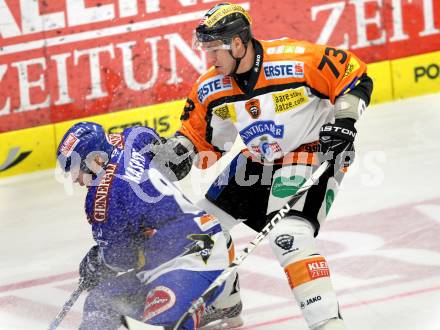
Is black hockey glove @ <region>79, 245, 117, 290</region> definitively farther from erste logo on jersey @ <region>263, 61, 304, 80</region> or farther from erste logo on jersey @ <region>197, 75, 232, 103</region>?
erste logo on jersey @ <region>263, 61, 304, 80</region>

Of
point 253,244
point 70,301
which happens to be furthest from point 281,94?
point 70,301

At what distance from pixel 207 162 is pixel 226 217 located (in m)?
0.34

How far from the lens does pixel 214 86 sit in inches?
195

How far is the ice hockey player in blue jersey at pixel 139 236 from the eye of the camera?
426cm

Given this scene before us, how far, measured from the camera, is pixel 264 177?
16.2ft

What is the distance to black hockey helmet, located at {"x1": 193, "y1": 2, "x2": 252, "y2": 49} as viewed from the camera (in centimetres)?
475

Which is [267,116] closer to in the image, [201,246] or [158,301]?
[201,246]

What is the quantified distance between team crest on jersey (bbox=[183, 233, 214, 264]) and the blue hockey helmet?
470 millimetres

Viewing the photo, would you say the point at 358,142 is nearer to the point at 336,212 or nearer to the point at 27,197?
the point at 336,212

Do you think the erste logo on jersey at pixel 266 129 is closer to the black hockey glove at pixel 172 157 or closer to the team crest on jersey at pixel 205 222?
Answer: the black hockey glove at pixel 172 157

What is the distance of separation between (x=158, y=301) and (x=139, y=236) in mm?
273

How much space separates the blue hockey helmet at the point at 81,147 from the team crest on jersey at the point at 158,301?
1.79ft

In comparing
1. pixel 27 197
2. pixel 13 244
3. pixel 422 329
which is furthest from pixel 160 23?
pixel 422 329

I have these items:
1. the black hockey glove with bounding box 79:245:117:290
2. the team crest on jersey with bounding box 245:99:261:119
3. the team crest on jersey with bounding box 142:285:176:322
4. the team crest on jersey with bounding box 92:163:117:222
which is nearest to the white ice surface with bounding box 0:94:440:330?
the black hockey glove with bounding box 79:245:117:290
